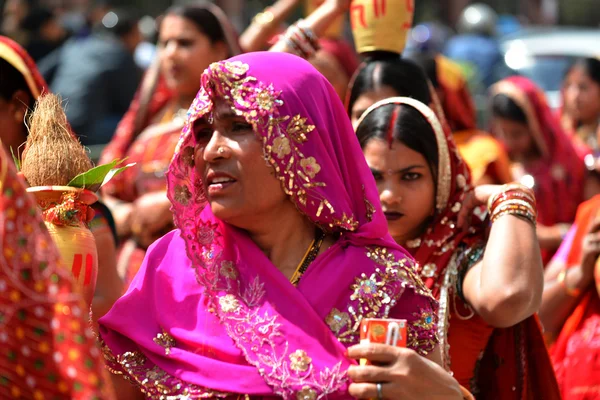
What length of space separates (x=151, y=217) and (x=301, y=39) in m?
1.45

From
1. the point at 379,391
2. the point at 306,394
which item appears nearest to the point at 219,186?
the point at 306,394

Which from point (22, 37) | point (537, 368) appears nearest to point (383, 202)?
point (537, 368)

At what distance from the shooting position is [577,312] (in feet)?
15.5

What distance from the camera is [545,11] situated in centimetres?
2094

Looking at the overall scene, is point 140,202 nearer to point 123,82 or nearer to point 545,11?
point 123,82

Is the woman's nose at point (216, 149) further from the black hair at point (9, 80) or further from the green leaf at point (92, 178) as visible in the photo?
the black hair at point (9, 80)

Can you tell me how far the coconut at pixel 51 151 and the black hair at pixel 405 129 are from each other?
109 centimetres

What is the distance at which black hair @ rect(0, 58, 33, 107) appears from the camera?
13.9 ft

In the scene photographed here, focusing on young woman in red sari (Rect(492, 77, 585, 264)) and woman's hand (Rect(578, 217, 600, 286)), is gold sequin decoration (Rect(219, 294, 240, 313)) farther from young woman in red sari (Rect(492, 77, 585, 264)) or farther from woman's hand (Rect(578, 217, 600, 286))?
young woman in red sari (Rect(492, 77, 585, 264))

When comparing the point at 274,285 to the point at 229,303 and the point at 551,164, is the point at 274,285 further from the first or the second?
the point at 551,164

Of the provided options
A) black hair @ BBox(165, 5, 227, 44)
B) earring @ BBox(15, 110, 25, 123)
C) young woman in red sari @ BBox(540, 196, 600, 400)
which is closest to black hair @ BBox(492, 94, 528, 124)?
black hair @ BBox(165, 5, 227, 44)

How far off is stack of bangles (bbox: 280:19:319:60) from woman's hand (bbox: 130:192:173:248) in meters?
1.30

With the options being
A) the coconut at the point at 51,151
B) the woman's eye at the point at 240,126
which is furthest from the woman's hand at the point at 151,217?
the woman's eye at the point at 240,126

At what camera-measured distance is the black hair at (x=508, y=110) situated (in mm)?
7703
